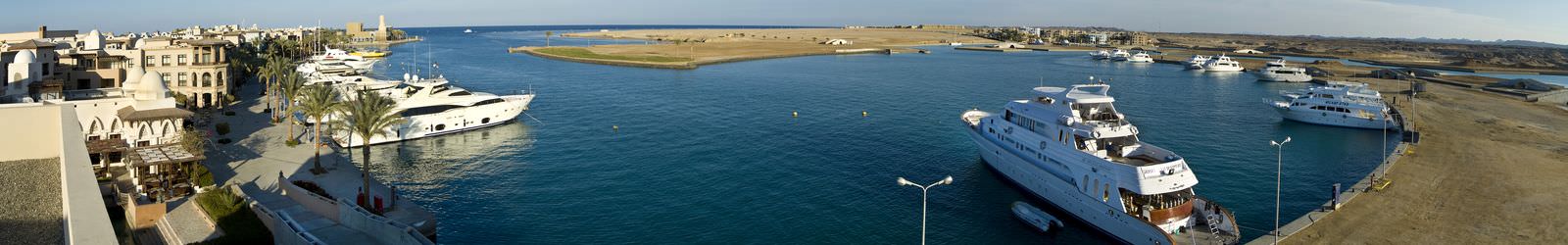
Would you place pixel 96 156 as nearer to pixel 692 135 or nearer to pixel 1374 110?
pixel 692 135

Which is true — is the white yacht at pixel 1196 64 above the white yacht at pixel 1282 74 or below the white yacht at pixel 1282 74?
above

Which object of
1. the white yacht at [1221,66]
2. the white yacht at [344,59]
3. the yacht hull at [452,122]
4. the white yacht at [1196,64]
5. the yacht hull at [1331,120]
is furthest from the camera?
the white yacht at [1196,64]

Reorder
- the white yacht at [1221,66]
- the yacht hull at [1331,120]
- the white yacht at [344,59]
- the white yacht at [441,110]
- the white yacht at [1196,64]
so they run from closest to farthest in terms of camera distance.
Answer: the white yacht at [441,110] → the yacht hull at [1331,120] → the white yacht at [344,59] → the white yacht at [1221,66] → the white yacht at [1196,64]

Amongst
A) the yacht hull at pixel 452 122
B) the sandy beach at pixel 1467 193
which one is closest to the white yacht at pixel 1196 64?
the sandy beach at pixel 1467 193

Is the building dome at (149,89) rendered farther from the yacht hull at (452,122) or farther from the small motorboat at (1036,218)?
the small motorboat at (1036,218)

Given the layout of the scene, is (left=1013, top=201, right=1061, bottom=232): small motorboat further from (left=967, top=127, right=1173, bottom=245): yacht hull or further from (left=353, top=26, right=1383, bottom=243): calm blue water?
(left=967, top=127, right=1173, bottom=245): yacht hull

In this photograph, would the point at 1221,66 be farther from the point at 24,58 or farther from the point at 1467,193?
the point at 24,58
